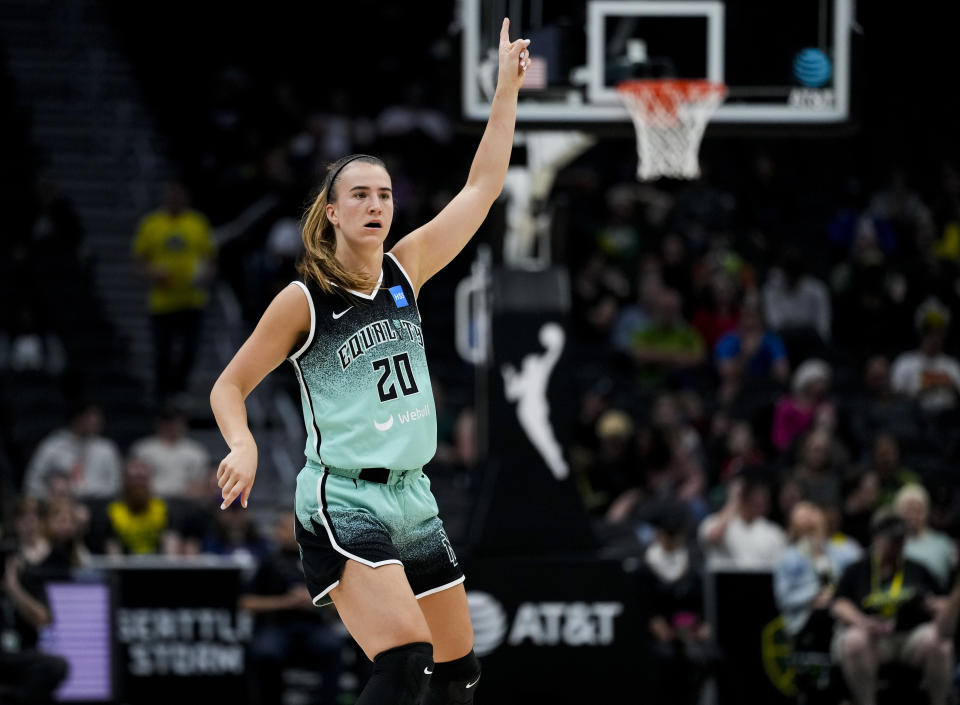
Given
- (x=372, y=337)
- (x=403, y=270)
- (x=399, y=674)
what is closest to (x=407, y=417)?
(x=372, y=337)

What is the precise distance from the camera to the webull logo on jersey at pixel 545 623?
10.6 metres

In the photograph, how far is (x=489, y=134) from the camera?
19.5 feet

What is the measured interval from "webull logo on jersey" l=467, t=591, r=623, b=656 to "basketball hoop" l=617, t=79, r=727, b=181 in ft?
9.17

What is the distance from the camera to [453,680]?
5668mm

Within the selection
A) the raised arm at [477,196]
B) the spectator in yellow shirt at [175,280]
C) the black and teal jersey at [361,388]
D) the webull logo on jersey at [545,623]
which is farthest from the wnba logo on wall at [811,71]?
the spectator in yellow shirt at [175,280]

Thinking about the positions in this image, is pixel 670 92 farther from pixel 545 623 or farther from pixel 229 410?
pixel 229 410

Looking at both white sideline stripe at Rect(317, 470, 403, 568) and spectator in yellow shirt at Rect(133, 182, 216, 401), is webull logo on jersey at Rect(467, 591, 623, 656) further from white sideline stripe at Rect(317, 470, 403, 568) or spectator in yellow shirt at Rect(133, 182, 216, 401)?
spectator in yellow shirt at Rect(133, 182, 216, 401)

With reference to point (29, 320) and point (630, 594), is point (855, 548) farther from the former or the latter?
point (29, 320)

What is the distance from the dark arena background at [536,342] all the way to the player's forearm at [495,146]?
4641 mm

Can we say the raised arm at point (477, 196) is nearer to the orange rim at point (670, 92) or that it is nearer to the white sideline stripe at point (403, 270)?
the white sideline stripe at point (403, 270)

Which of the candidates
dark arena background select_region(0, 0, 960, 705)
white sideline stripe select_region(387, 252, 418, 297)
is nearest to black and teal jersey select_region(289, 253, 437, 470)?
white sideline stripe select_region(387, 252, 418, 297)

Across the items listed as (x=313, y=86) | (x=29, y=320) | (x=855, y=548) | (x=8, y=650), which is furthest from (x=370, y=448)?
(x=313, y=86)

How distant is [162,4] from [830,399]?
10.6 m

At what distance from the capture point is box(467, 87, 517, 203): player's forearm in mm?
5902
